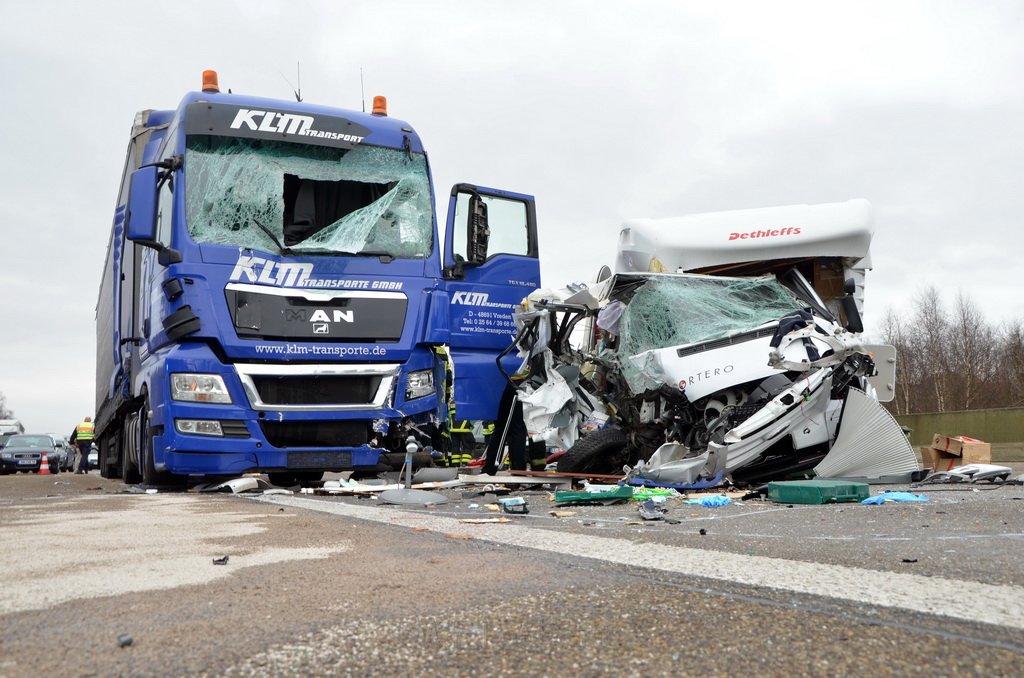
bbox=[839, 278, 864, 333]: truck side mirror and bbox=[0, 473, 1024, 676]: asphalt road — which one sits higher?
bbox=[839, 278, 864, 333]: truck side mirror

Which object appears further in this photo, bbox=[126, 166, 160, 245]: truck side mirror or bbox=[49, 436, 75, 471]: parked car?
bbox=[49, 436, 75, 471]: parked car

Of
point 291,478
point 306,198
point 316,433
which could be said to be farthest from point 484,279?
point 291,478

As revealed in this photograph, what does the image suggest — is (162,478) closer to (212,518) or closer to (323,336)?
(323,336)

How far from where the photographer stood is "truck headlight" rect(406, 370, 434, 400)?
7.48 m

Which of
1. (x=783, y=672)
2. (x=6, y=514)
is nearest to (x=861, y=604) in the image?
(x=783, y=672)

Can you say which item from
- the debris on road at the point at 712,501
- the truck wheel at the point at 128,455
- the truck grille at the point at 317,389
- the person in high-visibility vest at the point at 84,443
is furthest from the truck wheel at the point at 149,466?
the person in high-visibility vest at the point at 84,443

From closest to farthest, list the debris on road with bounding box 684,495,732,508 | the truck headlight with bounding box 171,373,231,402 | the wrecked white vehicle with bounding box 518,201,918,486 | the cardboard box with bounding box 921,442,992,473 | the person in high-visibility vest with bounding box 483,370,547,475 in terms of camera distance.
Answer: the debris on road with bounding box 684,495,732,508 → the wrecked white vehicle with bounding box 518,201,918,486 → the truck headlight with bounding box 171,373,231,402 → the person in high-visibility vest with bounding box 483,370,547,475 → the cardboard box with bounding box 921,442,992,473

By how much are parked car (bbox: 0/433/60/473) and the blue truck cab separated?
1700 cm

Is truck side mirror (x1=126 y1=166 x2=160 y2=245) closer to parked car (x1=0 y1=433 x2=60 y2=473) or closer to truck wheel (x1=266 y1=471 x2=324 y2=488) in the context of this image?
truck wheel (x1=266 y1=471 x2=324 y2=488)

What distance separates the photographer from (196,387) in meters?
6.93

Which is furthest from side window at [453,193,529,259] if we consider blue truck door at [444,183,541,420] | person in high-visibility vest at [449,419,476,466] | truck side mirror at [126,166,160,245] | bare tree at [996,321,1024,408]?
bare tree at [996,321,1024,408]

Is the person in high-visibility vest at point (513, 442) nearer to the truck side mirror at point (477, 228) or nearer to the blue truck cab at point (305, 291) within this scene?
the blue truck cab at point (305, 291)

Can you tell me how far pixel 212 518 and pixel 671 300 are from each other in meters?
4.32

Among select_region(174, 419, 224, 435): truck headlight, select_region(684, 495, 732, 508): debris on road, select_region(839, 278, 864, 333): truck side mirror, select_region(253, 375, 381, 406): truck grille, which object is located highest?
select_region(839, 278, 864, 333): truck side mirror
